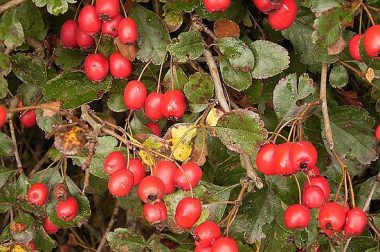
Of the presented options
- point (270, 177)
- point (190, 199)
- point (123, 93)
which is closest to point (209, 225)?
point (190, 199)

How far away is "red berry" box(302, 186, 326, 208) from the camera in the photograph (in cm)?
194

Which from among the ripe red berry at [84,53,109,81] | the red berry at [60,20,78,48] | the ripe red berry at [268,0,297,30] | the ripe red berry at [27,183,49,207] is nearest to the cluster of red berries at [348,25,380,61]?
the ripe red berry at [268,0,297,30]

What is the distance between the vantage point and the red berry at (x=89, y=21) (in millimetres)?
2141

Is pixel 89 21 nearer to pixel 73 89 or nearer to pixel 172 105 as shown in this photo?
pixel 73 89

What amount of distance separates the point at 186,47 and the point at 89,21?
0.36 meters

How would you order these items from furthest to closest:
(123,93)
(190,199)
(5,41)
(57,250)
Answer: (57,250)
(123,93)
(5,41)
(190,199)

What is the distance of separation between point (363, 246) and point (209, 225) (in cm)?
82

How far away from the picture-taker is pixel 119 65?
2.26 m

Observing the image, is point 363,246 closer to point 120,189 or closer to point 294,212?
point 294,212

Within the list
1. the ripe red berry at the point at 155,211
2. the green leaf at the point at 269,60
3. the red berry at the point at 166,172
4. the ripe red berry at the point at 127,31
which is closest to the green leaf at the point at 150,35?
the ripe red berry at the point at 127,31

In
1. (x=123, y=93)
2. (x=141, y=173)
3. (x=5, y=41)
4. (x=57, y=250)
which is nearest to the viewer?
(x=141, y=173)

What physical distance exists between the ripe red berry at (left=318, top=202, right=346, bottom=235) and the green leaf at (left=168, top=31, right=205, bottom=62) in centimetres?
71

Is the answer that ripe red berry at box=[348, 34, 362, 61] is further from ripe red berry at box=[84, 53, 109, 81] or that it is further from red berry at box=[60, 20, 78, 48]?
red berry at box=[60, 20, 78, 48]

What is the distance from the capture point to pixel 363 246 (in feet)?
8.02
